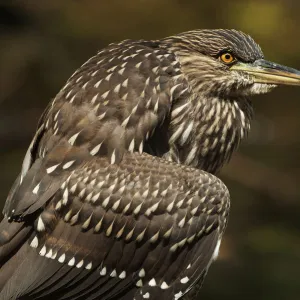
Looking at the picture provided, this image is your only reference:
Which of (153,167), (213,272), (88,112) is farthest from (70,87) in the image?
(213,272)

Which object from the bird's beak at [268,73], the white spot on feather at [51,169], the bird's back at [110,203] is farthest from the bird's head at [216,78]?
the white spot on feather at [51,169]

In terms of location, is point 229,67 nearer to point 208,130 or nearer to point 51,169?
point 208,130

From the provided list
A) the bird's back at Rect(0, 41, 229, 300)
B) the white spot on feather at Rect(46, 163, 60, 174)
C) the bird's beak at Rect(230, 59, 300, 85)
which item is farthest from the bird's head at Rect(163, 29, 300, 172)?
the white spot on feather at Rect(46, 163, 60, 174)

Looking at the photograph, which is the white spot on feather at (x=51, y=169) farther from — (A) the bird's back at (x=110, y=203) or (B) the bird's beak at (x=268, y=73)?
(B) the bird's beak at (x=268, y=73)

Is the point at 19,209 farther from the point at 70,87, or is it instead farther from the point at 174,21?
the point at 174,21

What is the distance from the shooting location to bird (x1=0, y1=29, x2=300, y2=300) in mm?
4562

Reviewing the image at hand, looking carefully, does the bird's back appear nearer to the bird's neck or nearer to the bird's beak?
the bird's neck

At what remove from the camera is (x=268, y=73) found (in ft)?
16.5

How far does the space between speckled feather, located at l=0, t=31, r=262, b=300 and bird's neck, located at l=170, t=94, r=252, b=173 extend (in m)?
0.01

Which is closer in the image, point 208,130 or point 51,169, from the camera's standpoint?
point 51,169

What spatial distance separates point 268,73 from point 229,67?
203 millimetres

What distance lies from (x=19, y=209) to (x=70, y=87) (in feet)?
2.35

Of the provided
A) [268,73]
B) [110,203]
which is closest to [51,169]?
[110,203]

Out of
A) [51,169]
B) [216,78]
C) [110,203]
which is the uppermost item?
[216,78]
